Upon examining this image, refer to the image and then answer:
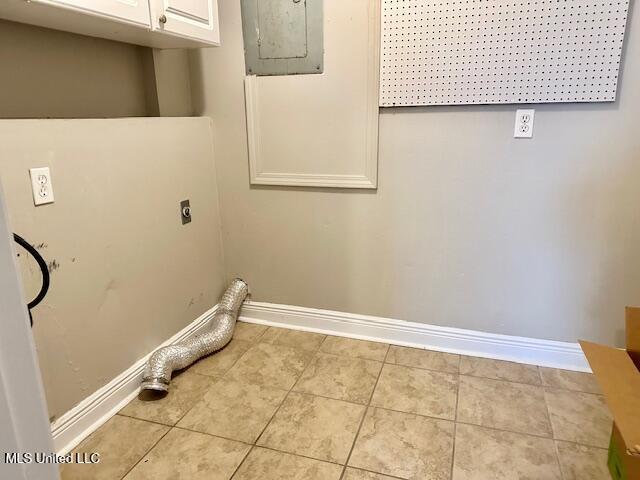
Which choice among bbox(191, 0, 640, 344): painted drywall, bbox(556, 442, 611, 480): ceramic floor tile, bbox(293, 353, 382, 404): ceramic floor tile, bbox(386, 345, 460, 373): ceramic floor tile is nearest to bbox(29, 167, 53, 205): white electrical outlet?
bbox(191, 0, 640, 344): painted drywall

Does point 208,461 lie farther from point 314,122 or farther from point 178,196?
point 314,122

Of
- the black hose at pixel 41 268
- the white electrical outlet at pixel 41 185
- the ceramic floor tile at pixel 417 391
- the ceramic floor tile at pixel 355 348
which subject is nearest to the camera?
the black hose at pixel 41 268

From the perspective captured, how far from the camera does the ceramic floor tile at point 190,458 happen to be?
5.06 feet

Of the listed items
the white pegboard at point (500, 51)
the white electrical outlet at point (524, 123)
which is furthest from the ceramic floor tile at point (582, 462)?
the white pegboard at point (500, 51)

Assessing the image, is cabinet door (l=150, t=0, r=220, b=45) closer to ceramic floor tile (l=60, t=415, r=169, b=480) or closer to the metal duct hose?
the metal duct hose

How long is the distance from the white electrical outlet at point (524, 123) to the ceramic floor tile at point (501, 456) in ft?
4.11

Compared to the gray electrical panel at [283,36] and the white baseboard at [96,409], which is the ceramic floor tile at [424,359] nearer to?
the white baseboard at [96,409]

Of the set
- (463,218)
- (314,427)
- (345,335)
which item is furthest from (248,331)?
(463,218)

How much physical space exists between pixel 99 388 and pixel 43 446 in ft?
4.11

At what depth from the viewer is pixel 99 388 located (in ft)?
5.98

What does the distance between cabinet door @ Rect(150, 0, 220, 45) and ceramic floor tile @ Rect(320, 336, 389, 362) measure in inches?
63.6

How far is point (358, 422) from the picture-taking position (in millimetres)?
1797

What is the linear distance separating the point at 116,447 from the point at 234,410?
46 cm

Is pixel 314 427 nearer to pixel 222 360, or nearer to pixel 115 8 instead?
pixel 222 360
